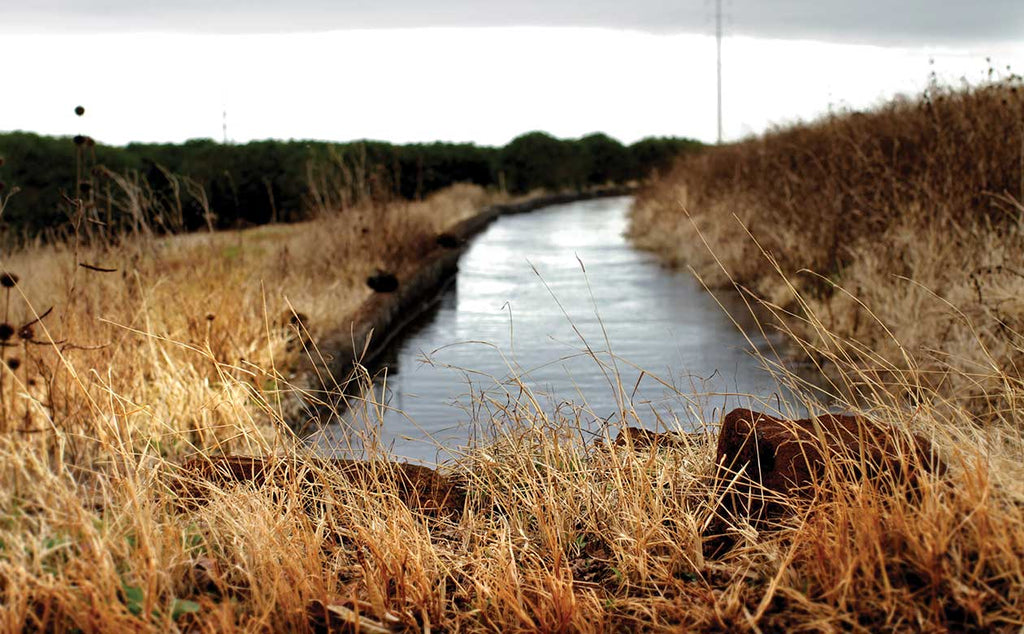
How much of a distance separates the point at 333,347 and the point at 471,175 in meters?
29.0

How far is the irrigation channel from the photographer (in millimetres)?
4688

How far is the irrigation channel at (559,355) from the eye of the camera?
469 cm

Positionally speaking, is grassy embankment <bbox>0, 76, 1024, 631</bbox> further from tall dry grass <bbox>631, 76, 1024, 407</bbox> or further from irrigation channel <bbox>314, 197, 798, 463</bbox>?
tall dry grass <bbox>631, 76, 1024, 407</bbox>

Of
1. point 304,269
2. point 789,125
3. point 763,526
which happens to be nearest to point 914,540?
point 763,526

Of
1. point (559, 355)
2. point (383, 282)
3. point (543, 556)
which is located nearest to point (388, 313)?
point (383, 282)

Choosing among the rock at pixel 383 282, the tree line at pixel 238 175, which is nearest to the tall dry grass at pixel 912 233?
the rock at pixel 383 282

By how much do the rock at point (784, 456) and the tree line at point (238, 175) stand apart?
301cm

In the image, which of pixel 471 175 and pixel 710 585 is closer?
pixel 710 585

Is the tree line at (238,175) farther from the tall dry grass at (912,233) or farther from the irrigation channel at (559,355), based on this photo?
the tall dry grass at (912,233)

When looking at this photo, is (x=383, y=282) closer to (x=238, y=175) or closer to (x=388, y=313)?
(x=388, y=313)

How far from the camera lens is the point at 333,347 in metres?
8.72

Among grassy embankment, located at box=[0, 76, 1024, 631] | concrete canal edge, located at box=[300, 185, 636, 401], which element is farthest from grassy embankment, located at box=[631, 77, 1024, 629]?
concrete canal edge, located at box=[300, 185, 636, 401]

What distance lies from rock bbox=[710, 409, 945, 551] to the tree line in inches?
119

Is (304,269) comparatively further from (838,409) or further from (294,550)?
(294,550)
